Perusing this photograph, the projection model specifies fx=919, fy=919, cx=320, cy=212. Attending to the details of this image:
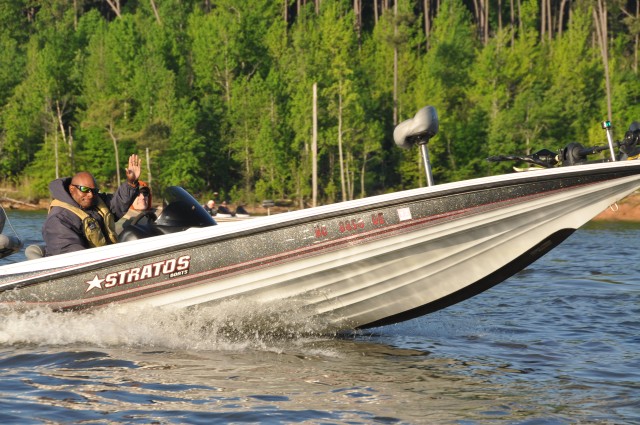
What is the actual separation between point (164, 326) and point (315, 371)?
56.7 inches

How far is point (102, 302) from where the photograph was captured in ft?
25.1

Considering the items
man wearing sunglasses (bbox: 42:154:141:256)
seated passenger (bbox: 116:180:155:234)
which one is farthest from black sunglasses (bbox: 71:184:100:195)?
seated passenger (bbox: 116:180:155:234)

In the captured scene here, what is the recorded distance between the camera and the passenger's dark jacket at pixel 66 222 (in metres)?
7.79

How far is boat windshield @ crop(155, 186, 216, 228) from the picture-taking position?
807cm

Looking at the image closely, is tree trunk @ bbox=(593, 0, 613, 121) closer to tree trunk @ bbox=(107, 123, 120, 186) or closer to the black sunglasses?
tree trunk @ bbox=(107, 123, 120, 186)

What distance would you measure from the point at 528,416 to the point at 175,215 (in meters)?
3.62

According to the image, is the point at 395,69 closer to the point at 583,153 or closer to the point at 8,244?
the point at 8,244

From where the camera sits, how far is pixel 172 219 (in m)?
8.07

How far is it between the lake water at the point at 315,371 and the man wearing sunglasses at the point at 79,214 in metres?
0.62

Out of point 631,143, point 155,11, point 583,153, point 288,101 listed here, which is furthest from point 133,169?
point 155,11

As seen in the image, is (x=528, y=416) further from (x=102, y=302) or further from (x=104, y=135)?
(x=104, y=135)

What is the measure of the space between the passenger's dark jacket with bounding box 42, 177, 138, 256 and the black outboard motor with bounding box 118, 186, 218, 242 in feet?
0.75

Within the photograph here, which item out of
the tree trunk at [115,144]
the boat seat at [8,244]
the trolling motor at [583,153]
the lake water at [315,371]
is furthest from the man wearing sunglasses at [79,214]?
the tree trunk at [115,144]

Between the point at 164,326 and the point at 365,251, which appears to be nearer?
the point at 365,251
